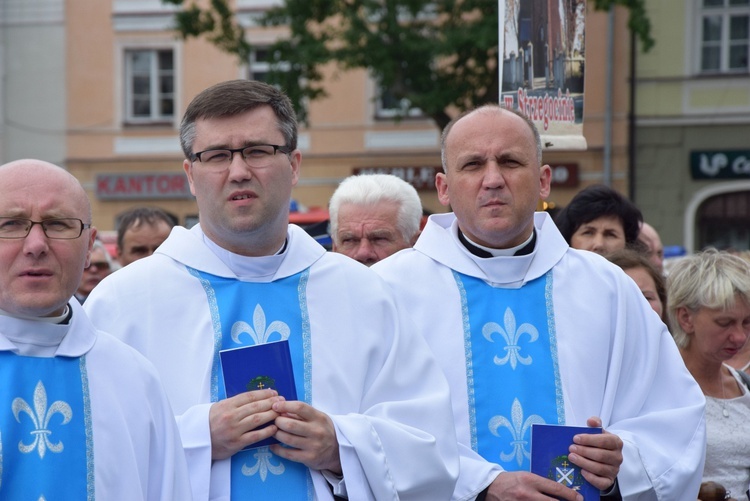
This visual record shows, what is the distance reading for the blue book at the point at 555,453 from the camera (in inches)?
138

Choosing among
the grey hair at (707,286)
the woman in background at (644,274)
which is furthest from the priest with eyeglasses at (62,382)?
the woman in background at (644,274)

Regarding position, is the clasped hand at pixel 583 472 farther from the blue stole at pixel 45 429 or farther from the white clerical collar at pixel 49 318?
the white clerical collar at pixel 49 318

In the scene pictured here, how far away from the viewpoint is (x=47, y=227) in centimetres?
293

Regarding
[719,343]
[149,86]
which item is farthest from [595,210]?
[149,86]

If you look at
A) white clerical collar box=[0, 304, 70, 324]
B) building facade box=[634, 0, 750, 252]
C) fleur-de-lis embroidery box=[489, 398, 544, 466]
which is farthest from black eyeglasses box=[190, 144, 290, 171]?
building facade box=[634, 0, 750, 252]

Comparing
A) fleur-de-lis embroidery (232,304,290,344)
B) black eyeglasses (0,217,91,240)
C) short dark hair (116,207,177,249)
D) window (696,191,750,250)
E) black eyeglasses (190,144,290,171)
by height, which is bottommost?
window (696,191,750,250)

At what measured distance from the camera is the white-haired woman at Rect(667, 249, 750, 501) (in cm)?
464

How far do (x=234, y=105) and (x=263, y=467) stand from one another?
1.04 m

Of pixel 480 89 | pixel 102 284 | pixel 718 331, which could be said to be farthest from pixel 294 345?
pixel 480 89

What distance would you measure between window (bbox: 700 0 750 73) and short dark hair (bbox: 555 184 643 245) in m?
14.8

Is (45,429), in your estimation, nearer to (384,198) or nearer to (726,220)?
(384,198)

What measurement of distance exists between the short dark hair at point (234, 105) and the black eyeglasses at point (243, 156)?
7 cm

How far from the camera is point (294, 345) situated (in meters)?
3.56

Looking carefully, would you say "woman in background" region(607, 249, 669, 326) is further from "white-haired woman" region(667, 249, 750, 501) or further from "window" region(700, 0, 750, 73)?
"window" region(700, 0, 750, 73)
